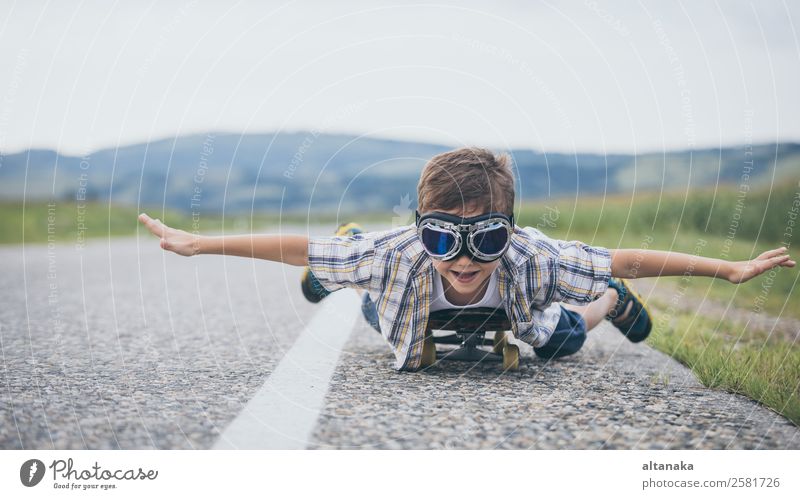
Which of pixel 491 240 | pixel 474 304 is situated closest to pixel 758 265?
pixel 491 240

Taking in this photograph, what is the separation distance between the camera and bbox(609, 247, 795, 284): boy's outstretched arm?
2822 millimetres

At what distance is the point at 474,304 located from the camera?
317cm

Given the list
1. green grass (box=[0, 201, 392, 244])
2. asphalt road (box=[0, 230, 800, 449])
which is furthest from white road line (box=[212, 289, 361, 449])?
green grass (box=[0, 201, 392, 244])

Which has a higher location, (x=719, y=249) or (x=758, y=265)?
(x=758, y=265)

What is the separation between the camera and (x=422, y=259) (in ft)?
10.2

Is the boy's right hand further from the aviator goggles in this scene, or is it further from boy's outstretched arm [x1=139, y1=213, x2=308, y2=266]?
the aviator goggles

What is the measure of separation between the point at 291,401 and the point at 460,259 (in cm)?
81

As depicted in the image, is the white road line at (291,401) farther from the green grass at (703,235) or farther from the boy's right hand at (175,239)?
the green grass at (703,235)

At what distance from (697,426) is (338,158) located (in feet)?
8.23

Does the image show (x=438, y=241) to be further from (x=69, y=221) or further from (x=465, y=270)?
(x=69, y=221)

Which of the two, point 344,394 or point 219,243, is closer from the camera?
point 344,394

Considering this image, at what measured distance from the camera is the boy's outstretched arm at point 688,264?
2.82 m
